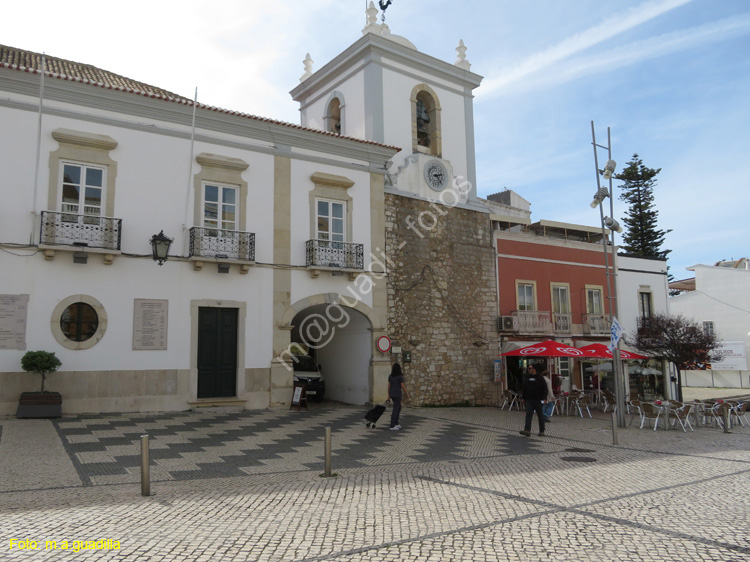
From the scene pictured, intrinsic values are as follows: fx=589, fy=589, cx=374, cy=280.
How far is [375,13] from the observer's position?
19.7 meters

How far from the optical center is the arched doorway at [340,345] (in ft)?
57.8

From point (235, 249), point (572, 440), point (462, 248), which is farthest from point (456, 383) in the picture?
point (235, 249)

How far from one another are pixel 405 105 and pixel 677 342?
13.4 m

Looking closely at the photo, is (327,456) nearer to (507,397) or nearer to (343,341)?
(343,341)

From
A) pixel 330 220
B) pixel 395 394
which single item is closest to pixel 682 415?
pixel 395 394

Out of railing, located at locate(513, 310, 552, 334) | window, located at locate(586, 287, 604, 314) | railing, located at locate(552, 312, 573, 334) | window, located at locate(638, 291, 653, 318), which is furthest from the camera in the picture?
window, located at locate(638, 291, 653, 318)

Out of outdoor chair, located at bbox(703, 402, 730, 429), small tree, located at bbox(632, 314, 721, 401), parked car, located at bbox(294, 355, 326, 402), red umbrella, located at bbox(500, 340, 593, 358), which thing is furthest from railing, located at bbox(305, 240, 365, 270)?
small tree, located at bbox(632, 314, 721, 401)

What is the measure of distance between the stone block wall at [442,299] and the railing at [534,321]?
3.56 feet

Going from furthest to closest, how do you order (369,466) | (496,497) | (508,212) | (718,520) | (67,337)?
(508,212), (67,337), (369,466), (496,497), (718,520)

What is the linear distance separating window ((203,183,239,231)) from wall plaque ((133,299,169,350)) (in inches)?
91.4

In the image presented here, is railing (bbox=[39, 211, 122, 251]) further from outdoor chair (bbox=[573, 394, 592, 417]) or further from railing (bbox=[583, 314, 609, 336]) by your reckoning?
railing (bbox=[583, 314, 609, 336])

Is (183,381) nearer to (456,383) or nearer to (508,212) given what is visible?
(456,383)

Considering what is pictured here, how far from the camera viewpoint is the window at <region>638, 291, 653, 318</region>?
26.4m

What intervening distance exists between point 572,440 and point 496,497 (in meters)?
5.93
